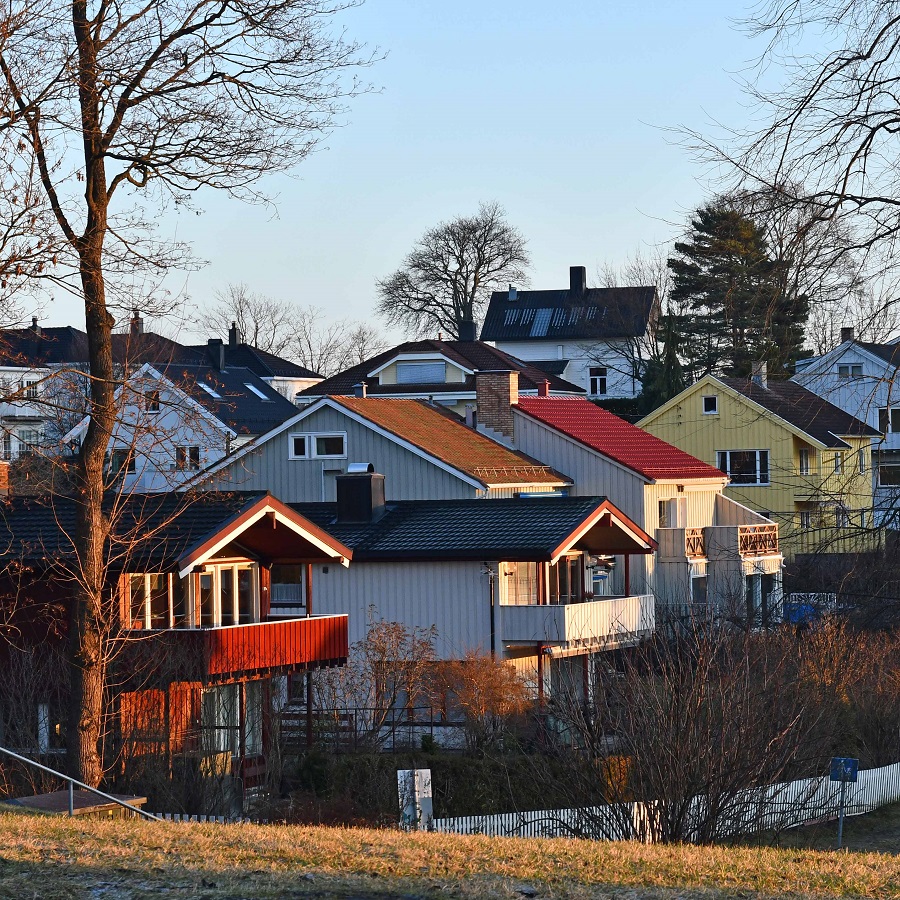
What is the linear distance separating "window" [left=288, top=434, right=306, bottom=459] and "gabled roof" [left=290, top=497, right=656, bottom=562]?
12.9 ft

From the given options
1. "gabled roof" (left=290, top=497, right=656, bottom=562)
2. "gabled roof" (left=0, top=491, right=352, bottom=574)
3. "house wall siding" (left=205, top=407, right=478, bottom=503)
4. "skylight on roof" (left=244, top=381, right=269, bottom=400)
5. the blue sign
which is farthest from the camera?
"skylight on roof" (left=244, top=381, right=269, bottom=400)

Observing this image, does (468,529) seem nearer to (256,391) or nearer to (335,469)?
(335,469)

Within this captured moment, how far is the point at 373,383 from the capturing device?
234ft

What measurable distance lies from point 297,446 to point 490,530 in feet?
31.2

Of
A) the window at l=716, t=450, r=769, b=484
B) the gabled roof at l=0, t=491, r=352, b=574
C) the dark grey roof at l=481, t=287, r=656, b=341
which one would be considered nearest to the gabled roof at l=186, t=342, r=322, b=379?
the dark grey roof at l=481, t=287, r=656, b=341

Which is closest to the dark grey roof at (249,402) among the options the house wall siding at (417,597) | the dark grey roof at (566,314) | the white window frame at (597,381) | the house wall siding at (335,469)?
the dark grey roof at (566,314)

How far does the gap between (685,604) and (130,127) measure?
29.1 m

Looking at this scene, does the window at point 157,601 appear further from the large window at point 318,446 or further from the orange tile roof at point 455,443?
the large window at point 318,446

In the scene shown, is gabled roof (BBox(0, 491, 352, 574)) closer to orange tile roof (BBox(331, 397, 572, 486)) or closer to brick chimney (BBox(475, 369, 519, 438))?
orange tile roof (BBox(331, 397, 572, 486))

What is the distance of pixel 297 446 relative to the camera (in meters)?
44.0

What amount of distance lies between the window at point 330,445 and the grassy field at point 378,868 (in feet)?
99.1

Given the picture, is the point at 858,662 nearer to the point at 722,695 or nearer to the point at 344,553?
the point at 344,553

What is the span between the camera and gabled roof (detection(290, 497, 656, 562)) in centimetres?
3538

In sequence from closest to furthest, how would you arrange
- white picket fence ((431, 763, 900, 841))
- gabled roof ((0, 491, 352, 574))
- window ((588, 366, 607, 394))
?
white picket fence ((431, 763, 900, 841)) → gabled roof ((0, 491, 352, 574)) → window ((588, 366, 607, 394))
